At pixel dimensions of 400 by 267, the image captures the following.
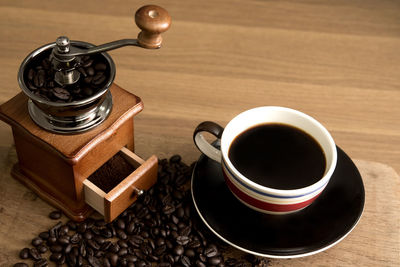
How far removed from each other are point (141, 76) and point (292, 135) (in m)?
0.59

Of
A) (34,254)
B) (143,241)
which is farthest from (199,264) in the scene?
(34,254)

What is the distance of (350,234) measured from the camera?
4.98ft

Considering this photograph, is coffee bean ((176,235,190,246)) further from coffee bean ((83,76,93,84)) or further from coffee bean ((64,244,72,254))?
coffee bean ((83,76,93,84))

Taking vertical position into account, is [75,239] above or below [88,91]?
below

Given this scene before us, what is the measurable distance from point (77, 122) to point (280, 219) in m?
0.51

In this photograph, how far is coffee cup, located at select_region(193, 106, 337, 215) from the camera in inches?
54.1

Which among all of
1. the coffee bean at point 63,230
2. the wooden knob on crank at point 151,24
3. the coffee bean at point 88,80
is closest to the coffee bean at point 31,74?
the coffee bean at point 88,80

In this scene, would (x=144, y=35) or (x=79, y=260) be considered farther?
(x=79, y=260)

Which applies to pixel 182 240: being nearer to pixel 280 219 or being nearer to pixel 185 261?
pixel 185 261

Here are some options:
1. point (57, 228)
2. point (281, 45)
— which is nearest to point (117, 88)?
point (57, 228)

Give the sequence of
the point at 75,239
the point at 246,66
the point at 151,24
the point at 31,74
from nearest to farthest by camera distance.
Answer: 1. the point at 151,24
2. the point at 31,74
3. the point at 75,239
4. the point at 246,66

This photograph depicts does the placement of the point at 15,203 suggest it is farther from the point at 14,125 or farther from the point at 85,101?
the point at 85,101

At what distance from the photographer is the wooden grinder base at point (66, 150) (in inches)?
53.9

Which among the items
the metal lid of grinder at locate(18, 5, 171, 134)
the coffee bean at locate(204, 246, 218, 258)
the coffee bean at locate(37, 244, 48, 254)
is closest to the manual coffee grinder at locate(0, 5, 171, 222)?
the metal lid of grinder at locate(18, 5, 171, 134)
